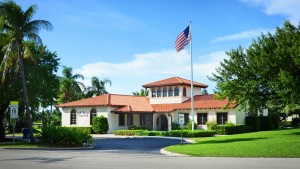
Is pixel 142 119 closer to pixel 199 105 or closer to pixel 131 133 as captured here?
pixel 131 133

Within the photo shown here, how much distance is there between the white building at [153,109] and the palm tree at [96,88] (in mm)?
13302

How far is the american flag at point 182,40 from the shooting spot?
33.3 metres

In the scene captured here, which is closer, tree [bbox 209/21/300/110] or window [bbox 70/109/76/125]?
tree [bbox 209/21/300/110]

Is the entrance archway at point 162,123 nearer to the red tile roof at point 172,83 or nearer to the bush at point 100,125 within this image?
the red tile roof at point 172,83

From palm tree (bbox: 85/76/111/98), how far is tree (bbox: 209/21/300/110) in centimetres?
3367

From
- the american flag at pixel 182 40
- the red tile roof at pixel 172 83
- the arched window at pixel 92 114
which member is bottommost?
the arched window at pixel 92 114

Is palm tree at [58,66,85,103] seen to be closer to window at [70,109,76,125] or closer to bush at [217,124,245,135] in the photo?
window at [70,109,76,125]

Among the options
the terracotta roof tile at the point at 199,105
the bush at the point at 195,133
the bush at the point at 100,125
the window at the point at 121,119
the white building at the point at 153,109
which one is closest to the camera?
the bush at the point at 195,133

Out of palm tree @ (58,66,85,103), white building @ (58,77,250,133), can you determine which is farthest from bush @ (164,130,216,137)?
palm tree @ (58,66,85,103)

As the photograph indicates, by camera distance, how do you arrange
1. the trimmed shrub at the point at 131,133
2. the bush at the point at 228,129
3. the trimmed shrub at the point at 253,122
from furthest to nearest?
the trimmed shrub at the point at 253,122
the trimmed shrub at the point at 131,133
the bush at the point at 228,129

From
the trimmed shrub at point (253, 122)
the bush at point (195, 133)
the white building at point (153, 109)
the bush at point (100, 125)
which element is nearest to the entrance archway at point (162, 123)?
the white building at point (153, 109)

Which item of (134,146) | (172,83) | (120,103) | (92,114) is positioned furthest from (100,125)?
(134,146)

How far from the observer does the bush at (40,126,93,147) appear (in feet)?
75.9

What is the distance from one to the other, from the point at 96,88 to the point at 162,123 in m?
19.5
